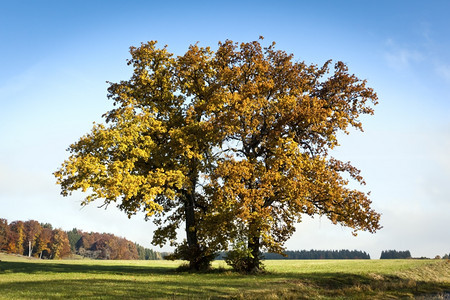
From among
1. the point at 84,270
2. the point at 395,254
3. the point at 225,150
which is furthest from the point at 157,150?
the point at 395,254

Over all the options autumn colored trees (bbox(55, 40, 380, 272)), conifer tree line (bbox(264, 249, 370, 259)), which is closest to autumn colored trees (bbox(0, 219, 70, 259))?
conifer tree line (bbox(264, 249, 370, 259))

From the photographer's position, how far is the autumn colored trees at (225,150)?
26312 millimetres

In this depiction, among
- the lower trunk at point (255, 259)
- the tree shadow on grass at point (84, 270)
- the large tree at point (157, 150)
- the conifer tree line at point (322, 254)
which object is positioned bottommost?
the conifer tree line at point (322, 254)

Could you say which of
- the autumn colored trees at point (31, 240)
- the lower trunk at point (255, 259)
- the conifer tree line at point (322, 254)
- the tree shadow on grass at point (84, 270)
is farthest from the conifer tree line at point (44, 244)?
the lower trunk at point (255, 259)

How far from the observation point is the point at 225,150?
3178cm

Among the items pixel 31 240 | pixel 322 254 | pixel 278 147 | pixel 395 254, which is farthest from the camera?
pixel 322 254

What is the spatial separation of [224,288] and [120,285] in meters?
5.95

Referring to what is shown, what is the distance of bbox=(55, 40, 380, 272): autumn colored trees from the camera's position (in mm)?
26312

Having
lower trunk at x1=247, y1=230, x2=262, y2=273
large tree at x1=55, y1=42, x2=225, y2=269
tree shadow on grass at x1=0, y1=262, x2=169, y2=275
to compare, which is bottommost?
tree shadow on grass at x1=0, y1=262, x2=169, y2=275

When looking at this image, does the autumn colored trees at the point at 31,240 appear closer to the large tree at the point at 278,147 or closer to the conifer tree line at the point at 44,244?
the conifer tree line at the point at 44,244

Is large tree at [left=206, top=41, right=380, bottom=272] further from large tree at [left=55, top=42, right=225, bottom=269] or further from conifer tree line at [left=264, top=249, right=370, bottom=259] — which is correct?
conifer tree line at [left=264, top=249, right=370, bottom=259]

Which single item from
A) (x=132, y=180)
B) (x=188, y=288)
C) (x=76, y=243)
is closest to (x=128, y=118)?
(x=132, y=180)

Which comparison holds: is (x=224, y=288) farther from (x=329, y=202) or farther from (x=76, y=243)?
(x=76, y=243)

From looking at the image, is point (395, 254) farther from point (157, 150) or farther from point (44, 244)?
point (157, 150)
